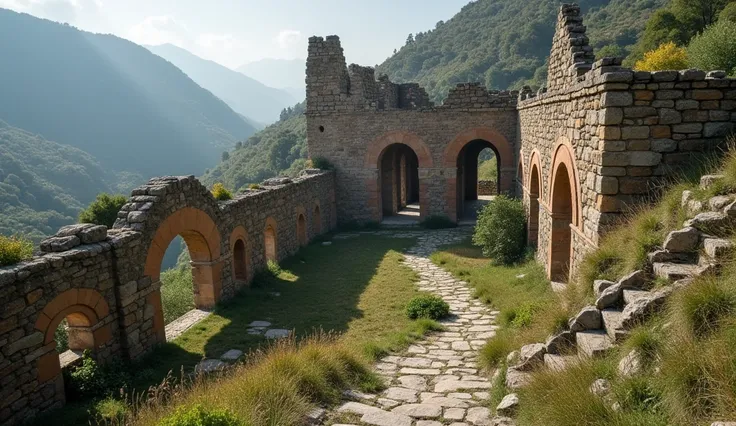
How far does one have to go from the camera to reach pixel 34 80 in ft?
268

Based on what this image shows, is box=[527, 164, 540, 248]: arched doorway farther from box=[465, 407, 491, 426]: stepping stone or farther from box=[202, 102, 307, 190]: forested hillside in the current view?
box=[202, 102, 307, 190]: forested hillside

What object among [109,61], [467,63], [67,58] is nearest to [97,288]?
[467,63]

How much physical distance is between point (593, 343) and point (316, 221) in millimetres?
12974

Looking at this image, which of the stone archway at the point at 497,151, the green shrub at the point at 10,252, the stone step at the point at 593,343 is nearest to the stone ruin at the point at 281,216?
the green shrub at the point at 10,252

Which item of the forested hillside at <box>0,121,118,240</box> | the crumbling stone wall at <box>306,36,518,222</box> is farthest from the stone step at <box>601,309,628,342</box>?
the forested hillside at <box>0,121,118,240</box>

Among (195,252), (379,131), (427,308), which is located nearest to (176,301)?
(195,252)

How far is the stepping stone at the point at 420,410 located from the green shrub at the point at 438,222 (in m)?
13.0

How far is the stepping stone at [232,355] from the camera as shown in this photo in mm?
7383

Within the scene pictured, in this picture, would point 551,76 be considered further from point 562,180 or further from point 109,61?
point 109,61

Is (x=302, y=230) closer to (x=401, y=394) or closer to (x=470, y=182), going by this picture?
(x=401, y=394)

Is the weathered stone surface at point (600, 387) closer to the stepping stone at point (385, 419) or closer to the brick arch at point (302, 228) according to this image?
the stepping stone at point (385, 419)

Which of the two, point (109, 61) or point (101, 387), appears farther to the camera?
point (109, 61)

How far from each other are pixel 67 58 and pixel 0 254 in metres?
107

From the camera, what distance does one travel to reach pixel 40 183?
46000mm
